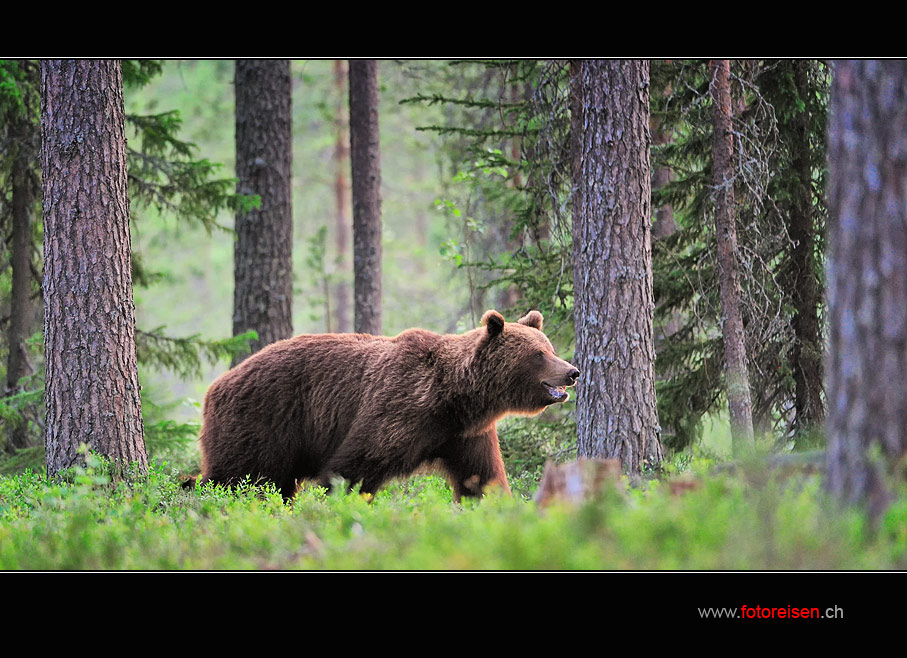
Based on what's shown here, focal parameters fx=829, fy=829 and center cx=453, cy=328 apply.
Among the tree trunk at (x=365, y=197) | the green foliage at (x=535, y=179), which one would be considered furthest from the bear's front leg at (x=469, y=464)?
the tree trunk at (x=365, y=197)

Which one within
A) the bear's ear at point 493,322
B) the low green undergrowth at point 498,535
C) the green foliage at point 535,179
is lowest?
the low green undergrowth at point 498,535

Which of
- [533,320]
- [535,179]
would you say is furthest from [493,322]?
[535,179]

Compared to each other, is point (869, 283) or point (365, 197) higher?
point (365, 197)

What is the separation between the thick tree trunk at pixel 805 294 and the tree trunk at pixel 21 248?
33.7ft

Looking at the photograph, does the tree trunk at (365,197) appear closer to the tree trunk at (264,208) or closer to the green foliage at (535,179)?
the tree trunk at (264,208)

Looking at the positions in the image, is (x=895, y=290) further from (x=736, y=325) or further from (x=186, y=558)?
(x=736, y=325)

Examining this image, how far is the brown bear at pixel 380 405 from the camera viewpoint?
834 centimetres

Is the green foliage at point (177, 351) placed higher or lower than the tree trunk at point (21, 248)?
lower

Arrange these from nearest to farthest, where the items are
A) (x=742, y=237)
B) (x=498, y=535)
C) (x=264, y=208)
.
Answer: (x=498, y=535), (x=742, y=237), (x=264, y=208)

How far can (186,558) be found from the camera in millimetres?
4684

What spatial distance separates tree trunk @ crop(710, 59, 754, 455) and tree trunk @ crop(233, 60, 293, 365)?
7.14m

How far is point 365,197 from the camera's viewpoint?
1505 centimetres

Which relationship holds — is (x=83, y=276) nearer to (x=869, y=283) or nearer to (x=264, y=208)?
(x=264, y=208)

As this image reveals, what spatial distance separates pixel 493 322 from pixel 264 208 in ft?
21.4
